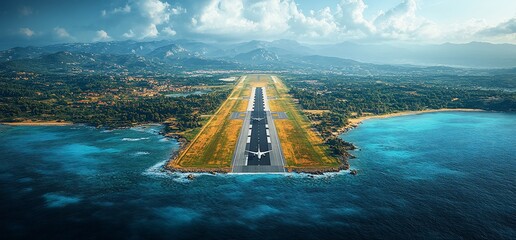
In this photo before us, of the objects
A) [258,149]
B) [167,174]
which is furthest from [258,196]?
[258,149]

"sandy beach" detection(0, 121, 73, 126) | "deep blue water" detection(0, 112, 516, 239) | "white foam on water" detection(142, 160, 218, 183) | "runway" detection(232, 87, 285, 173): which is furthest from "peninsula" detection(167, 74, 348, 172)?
"sandy beach" detection(0, 121, 73, 126)

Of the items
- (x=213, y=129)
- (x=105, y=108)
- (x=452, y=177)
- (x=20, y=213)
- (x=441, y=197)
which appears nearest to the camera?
(x=20, y=213)

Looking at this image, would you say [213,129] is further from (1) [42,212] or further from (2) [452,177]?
(2) [452,177]

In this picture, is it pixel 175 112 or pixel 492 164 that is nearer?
pixel 492 164

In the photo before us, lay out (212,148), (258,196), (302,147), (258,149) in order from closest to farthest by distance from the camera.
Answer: (258,196) < (258,149) < (212,148) < (302,147)

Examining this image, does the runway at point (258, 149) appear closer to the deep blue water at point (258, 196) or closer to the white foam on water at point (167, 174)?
the deep blue water at point (258, 196)

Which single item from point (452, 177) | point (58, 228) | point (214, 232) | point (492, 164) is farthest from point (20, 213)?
point (492, 164)

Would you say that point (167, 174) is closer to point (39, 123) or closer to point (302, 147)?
point (302, 147)
